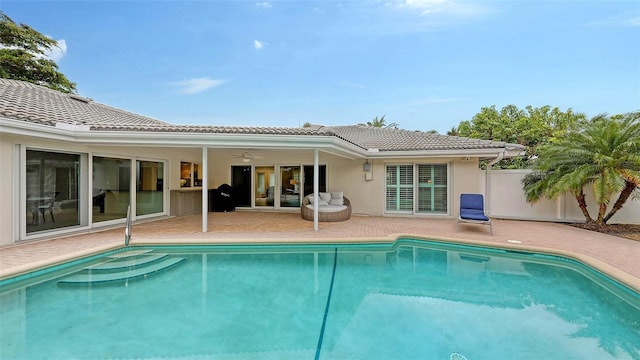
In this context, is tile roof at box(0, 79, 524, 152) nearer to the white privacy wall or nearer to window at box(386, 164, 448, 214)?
window at box(386, 164, 448, 214)

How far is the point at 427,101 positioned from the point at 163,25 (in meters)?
16.8

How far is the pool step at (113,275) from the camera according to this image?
17.5 ft

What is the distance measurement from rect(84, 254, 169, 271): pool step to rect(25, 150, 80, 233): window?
2.66 metres

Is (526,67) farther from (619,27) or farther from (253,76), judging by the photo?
(253,76)

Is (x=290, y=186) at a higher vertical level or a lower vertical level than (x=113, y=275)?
higher

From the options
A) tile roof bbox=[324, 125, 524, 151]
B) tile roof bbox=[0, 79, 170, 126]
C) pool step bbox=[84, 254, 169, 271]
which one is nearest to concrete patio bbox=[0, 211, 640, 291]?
pool step bbox=[84, 254, 169, 271]

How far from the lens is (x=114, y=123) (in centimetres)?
955

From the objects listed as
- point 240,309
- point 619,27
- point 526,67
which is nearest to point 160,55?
point 240,309

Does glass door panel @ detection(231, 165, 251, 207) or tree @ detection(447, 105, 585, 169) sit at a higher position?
tree @ detection(447, 105, 585, 169)

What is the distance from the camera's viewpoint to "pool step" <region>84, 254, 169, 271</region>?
233 inches

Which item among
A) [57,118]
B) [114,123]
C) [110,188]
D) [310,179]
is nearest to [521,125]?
[310,179]

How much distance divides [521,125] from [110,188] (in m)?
26.1

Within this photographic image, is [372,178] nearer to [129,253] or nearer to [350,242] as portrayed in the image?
[350,242]

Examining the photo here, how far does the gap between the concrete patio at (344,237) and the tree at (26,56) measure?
19958 mm
